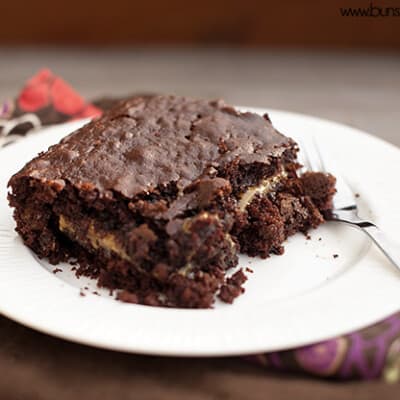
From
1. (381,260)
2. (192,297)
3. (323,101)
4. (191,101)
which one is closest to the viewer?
(192,297)

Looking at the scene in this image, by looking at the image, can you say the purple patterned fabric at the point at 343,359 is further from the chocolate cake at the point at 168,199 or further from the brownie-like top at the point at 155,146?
the brownie-like top at the point at 155,146

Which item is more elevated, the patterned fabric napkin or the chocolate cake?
the chocolate cake

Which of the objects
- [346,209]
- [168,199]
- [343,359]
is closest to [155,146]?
[168,199]

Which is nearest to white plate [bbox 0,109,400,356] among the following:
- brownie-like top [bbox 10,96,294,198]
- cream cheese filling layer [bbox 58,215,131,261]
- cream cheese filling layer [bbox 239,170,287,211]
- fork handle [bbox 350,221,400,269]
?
fork handle [bbox 350,221,400,269]

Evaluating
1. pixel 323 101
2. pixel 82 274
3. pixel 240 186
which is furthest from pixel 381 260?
pixel 323 101

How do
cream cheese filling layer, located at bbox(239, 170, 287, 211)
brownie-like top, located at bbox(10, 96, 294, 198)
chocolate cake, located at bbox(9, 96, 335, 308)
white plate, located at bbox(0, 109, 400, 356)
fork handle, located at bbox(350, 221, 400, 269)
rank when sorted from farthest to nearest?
1. cream cheese filling layer, located at bbox(239, 170, 287, 211)
2. brownie-like top, located at bbox(10, 96, 294, 198)
3. fork handle, located at bbox(350, 221, 400, 269)
4. chocolate cake, located at bbox(9, 96, 335, 308)
5. white plate, located at bbox(0, 109, 400, 356)

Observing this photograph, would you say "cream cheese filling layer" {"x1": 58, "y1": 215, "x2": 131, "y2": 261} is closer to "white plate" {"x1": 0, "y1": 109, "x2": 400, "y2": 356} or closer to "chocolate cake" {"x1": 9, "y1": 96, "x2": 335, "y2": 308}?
"chocolate cake" {"x1": 9, "y1": 96, "x2": 335, "y2": 308}

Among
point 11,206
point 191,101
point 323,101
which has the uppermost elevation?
point 191,101

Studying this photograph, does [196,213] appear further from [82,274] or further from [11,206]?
[11,206]
